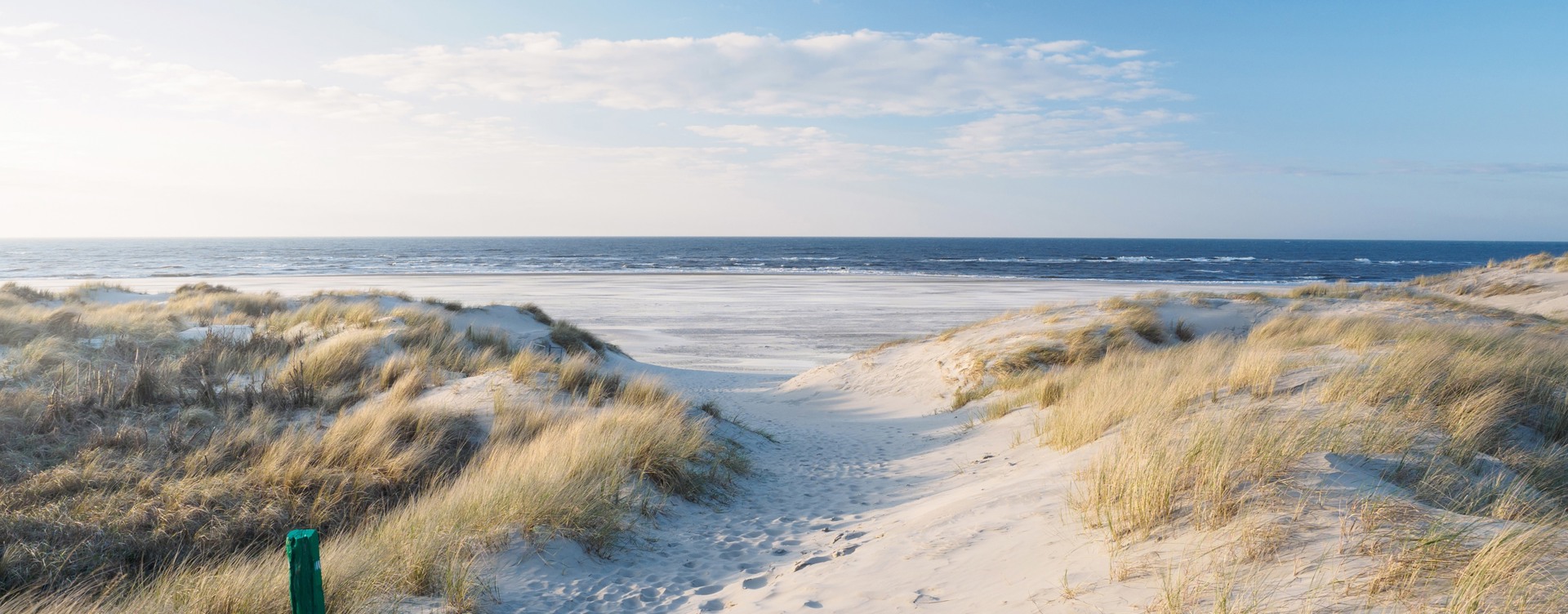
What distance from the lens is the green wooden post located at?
2598 millimetres

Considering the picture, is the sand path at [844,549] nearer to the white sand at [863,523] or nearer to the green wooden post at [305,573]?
the white sand at [863,523]

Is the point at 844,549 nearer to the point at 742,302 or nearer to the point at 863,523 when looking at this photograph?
the point at 863,523

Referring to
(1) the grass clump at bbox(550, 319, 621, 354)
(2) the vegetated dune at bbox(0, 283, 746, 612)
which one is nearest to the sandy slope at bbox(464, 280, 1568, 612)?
(2) the vegetated dune at bbox(0, 283, 746, 612)

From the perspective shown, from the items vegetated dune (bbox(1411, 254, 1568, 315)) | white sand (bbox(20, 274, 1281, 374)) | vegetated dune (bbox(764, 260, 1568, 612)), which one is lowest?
white sand (bbox(20, 274, 1281, 374))

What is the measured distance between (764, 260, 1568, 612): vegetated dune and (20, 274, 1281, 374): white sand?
36.9ft

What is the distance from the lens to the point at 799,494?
281 inches

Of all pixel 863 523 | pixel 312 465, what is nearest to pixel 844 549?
pixel 863 523

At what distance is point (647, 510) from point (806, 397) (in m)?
8.75

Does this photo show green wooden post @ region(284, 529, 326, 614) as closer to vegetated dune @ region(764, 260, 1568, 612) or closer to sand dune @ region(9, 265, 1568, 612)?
sand dune @ region(9, 265, 1568, 612)

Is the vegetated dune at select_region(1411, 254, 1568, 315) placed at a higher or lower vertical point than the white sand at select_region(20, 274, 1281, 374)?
higher

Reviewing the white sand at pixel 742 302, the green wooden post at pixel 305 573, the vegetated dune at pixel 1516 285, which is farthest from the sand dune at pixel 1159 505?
the vegetated dune at pixel 1516 285

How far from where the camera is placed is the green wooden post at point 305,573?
260cm

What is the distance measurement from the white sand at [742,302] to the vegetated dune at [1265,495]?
11250 mm

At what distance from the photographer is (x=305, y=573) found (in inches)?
103
